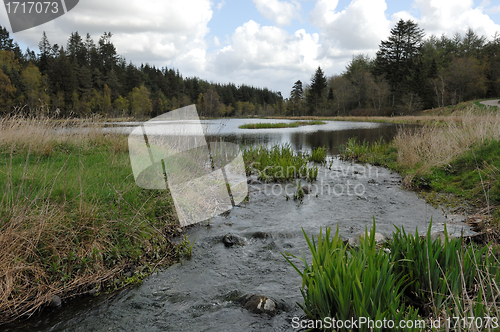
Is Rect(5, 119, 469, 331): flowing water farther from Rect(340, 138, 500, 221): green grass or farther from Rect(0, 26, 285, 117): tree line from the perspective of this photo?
Rect(0, 26, 285, 117): tree line

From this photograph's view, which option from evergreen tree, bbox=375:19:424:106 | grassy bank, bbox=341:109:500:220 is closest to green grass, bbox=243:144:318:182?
grassy bank, bbox=341:109:500:220

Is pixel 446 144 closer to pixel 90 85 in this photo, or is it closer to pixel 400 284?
pixel 400 284

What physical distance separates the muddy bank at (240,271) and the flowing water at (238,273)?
11 mm

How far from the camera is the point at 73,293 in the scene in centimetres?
348

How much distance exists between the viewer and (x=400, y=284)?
2.50m

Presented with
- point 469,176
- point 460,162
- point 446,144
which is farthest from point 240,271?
point 446,144

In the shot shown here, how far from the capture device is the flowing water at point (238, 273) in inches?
122

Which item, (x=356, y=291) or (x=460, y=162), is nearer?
(x=356, y=291)

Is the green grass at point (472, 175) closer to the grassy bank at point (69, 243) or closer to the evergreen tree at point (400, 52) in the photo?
the grassy bank at point (69, 243)

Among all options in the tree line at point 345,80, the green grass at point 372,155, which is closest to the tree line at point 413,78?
the tree line at point 345,80

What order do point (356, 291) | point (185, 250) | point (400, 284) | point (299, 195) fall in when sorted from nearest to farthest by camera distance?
point (356, 291), point (400, 284), point (185, 250), point (299, 195)

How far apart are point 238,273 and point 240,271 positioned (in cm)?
6

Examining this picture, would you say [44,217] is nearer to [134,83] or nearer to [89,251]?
[89,251]

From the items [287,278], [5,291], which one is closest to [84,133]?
[5,291]
